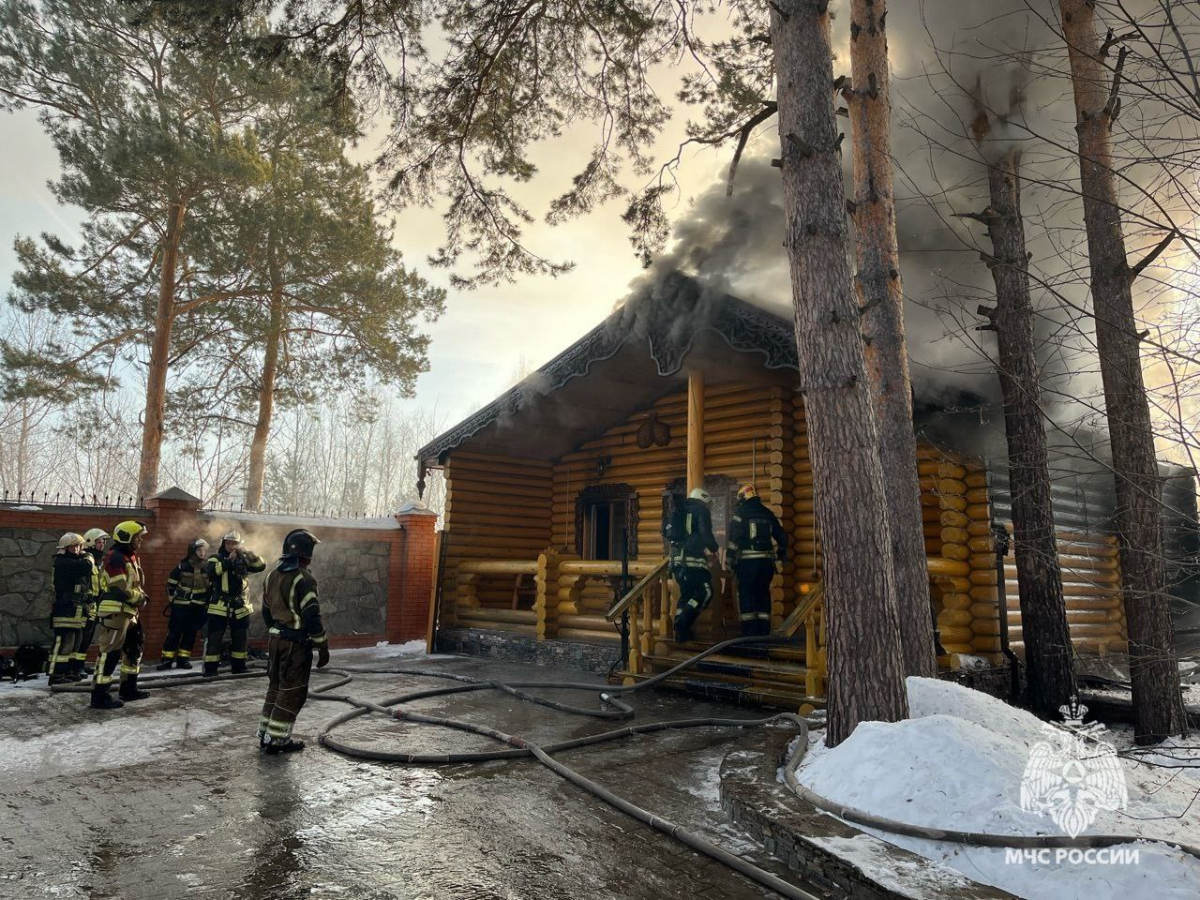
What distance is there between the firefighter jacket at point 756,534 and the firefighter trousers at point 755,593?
0.10 m

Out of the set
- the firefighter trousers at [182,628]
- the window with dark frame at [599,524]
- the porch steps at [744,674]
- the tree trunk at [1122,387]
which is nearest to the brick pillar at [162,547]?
the firefighter trousers at [182,628]

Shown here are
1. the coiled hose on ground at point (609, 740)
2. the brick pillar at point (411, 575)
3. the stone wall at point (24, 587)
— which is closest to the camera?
the coiled hose on ground at point (609, 740)

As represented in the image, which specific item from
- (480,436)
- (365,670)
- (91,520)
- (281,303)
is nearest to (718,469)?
(480,436)

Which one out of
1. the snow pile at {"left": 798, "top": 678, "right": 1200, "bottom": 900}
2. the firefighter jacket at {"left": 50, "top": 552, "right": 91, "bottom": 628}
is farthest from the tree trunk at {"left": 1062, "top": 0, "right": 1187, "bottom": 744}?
the firefighter jacket at {"left": 50, "top": 552, "right": 91, "bottom": 628}

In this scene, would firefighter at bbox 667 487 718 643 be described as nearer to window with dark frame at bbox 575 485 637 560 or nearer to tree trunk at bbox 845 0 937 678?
tree trunk at bbox 845 0 937 678

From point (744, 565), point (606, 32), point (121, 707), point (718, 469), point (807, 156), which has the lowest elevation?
point (121, 707)

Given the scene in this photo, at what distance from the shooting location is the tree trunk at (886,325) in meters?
6.55

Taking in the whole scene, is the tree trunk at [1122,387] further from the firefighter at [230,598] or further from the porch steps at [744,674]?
the firefighter at [230,598]

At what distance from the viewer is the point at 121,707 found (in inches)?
299

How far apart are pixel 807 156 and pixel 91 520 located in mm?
11682

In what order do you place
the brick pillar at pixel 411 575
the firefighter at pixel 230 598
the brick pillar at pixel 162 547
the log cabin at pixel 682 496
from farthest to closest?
the brick pillar at pixel 411 575 → the brick pillar at pixel 162 547 → the firefighter at pixel 230 598 → the log cabin at pixel 682 496

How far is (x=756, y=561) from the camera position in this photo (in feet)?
28.8

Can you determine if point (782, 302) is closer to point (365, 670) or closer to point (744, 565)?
point (744, 565)

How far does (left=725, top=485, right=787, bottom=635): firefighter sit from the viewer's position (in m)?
8.67
